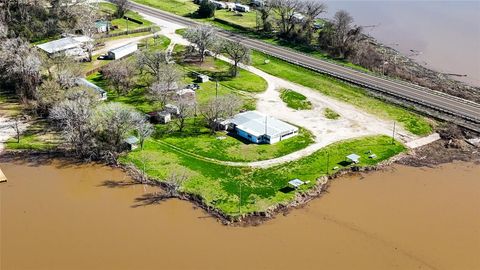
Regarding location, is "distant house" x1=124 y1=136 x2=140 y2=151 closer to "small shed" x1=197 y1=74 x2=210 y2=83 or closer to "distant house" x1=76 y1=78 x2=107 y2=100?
"distant house" x1=76 y1=78 x2=107 y2=100

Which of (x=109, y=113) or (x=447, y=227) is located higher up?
(x=109, y=113)

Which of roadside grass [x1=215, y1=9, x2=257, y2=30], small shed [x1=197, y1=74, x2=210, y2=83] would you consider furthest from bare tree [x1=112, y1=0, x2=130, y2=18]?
small shed [x1=197, y1=74, x2=210, y2=83]

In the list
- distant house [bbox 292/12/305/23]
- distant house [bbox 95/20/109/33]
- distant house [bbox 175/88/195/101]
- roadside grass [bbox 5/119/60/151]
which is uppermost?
distant house [bbox 292/12/305/23]

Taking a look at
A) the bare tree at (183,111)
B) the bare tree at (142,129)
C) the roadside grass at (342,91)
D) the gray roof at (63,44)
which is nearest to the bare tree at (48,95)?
the bare tree at (142,129)

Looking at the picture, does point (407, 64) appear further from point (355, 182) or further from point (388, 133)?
point (355, 182)

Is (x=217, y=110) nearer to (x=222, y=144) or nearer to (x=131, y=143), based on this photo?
(x=222, y=144)

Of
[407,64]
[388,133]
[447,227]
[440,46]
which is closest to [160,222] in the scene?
[447,227]
